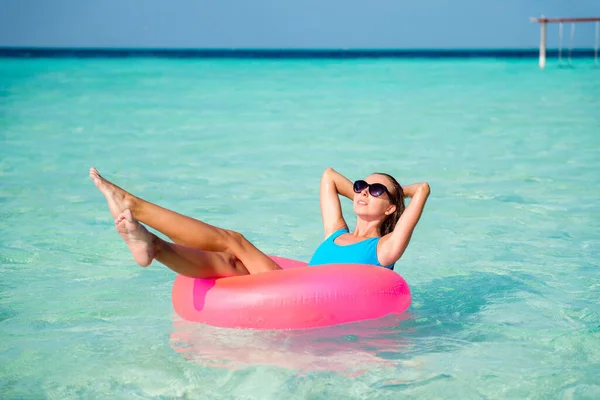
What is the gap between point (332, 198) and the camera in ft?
12.3

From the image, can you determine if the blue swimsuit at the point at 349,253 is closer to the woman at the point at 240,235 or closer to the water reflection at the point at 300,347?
the woman at the point at 240,235

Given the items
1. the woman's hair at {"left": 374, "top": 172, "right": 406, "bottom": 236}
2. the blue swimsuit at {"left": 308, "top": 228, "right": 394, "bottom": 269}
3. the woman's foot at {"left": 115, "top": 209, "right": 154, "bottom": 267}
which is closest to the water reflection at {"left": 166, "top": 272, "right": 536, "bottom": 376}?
the blue swimsuit at {"left": 308, "top": 228, "right": 394, "bottom": 269}

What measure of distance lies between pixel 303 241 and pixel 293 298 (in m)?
1.86

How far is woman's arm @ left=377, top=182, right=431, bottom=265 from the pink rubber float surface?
0.12 metres

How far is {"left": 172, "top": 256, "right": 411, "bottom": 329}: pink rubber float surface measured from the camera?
301 cm

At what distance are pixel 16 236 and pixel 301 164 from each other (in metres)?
3.01

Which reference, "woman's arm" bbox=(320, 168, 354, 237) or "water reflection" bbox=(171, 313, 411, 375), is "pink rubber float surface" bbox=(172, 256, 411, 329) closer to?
"water reflection" bbox=(171, 313, 411, 375)

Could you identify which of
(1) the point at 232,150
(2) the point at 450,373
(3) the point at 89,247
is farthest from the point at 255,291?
(1) the point at 232,150

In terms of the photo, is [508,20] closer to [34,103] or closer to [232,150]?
[34,103]

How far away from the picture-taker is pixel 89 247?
183 inches

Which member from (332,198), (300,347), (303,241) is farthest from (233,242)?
(303,241)

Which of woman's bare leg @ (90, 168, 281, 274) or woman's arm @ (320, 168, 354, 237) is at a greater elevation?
woman's bare leg @ (90, 168, 281, 274)

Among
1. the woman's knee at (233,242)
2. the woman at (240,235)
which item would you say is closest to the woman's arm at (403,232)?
the woman at (240,235)

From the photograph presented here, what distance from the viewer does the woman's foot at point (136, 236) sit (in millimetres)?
2754
